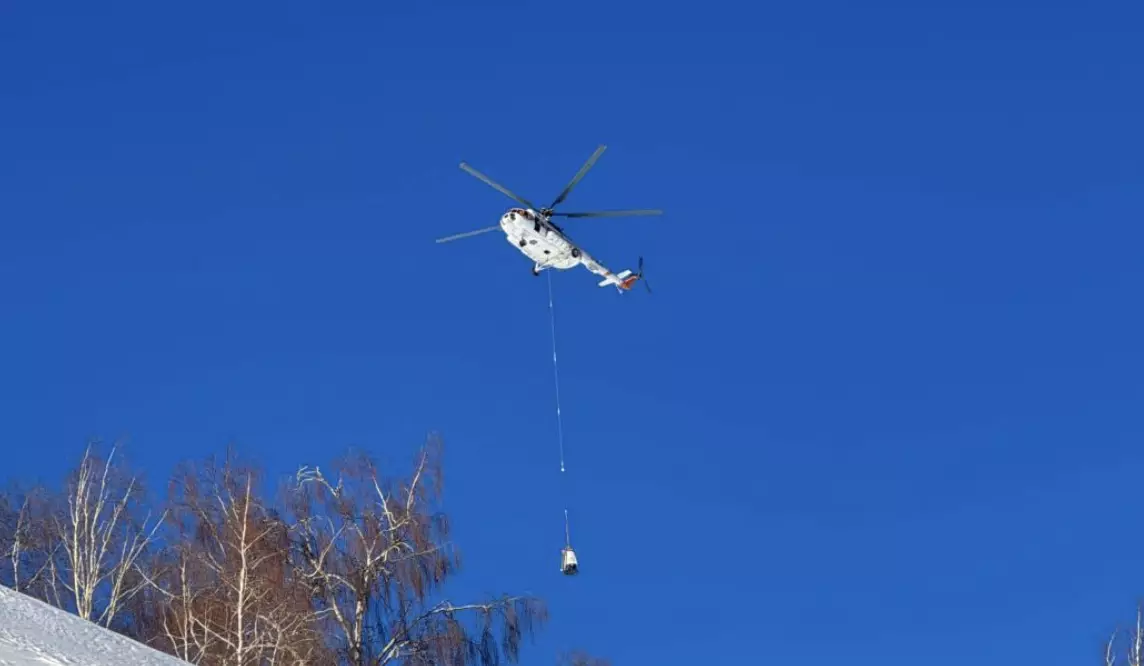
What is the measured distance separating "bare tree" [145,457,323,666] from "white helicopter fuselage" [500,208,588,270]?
22.3 ft

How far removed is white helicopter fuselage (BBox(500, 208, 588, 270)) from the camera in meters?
31.8

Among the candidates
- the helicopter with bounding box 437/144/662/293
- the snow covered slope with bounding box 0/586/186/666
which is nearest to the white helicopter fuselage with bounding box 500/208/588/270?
the helicopter with bounding box 437/144/662/293

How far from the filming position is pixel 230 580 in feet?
90.9

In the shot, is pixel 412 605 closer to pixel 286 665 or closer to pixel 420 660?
pixel 420 660

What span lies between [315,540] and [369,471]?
1.83 m

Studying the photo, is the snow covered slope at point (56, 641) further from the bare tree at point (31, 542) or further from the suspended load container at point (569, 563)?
the bare tree at point (31, 542)

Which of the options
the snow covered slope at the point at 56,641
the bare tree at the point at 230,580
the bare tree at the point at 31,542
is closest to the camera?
the snow covered slope at the point at 56,641

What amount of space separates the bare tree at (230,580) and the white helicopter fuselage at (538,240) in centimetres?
680

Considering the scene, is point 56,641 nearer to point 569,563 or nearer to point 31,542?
point 569,563

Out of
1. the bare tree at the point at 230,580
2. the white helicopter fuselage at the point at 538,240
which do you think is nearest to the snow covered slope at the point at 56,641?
the bare tree at the point at 230,580

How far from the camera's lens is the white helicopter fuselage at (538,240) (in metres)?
31.8

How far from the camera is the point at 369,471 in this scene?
33.4 m

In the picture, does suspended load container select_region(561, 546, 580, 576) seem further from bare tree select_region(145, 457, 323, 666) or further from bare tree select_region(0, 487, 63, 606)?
bare tree select_region(0, 487, 63, 606)

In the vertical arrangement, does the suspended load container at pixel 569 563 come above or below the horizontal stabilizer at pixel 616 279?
below
